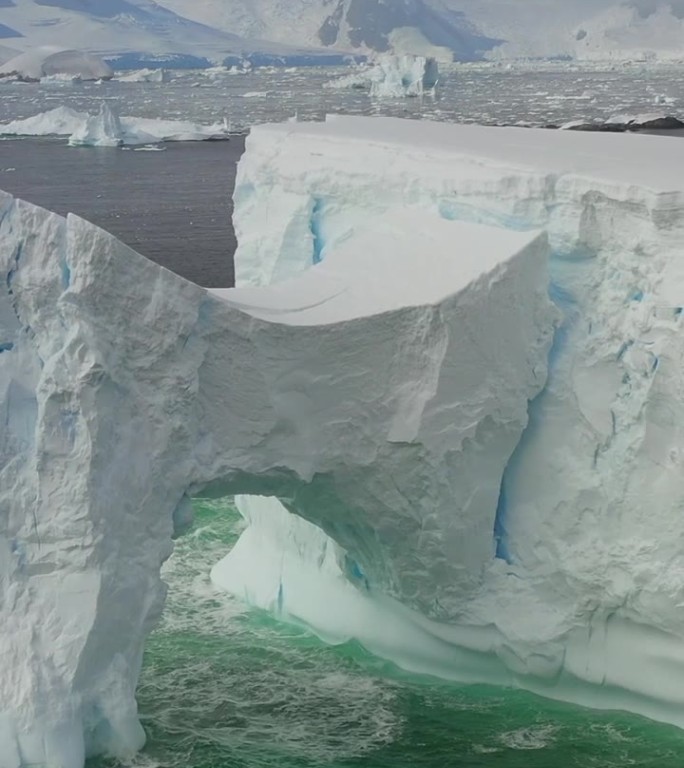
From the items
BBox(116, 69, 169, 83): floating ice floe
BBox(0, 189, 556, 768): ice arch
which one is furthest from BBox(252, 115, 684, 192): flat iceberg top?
BBox(116, 69, 169, 83): floating ice floe

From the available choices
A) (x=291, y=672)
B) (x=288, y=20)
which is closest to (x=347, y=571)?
(x=291, y=672)

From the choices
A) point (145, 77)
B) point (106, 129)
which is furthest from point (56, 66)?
point (106, 129)

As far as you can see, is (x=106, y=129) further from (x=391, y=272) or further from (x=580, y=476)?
(x=580, y=476)

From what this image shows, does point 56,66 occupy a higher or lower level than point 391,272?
lower

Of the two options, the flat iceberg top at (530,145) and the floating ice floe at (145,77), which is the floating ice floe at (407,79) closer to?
the floating ice floe at (145,77)

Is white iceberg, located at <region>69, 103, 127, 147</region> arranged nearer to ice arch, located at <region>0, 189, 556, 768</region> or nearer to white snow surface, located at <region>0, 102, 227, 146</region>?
white snow surface, located at <region>0, 102, 227, 146</region>

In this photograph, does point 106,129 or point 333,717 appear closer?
point 333,717
